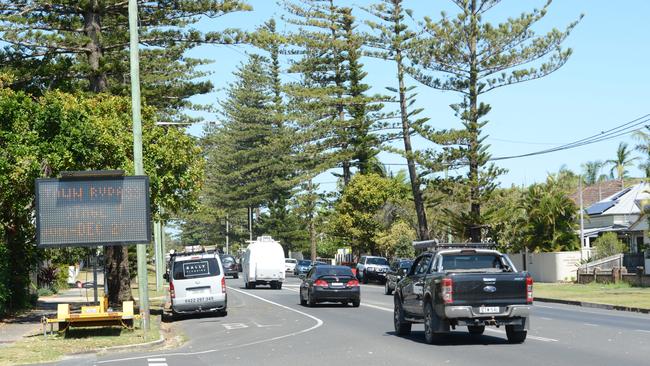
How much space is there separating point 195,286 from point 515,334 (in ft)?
45.5

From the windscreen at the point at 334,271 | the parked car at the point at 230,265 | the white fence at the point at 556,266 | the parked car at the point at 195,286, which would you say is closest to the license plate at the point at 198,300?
the parked car at the point at 195,286

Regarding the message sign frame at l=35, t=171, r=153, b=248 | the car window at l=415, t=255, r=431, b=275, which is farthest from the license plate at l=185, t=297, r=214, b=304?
the car window at l=415, t=255, r=431, b=275

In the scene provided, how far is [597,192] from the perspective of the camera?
8488 cm

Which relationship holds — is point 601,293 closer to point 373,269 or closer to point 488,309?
point 373,269

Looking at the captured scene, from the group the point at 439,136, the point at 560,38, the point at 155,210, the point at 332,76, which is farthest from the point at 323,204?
the point at 155,210

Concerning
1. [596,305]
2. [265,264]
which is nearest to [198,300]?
[596,305]

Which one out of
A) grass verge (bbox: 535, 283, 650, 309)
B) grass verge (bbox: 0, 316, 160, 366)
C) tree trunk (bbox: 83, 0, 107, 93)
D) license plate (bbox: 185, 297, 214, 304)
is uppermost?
tree trunk (bbox: 83, 0, 107, 93)

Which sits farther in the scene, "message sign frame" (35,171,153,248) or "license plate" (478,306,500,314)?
"message sign frame" (35,171,153,248)

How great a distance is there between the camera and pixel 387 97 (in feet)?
211

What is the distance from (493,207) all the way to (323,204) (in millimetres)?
38292

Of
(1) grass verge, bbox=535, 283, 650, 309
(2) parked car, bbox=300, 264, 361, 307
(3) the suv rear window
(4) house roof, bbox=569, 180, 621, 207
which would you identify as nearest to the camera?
(3) the suv rear window

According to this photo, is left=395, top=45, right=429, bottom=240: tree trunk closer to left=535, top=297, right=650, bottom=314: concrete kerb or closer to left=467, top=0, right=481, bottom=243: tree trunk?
left=467, top=0, right=481, bottom=243: tree trunk

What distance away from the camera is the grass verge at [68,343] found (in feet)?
59.1

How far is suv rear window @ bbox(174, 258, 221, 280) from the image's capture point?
29891mm
